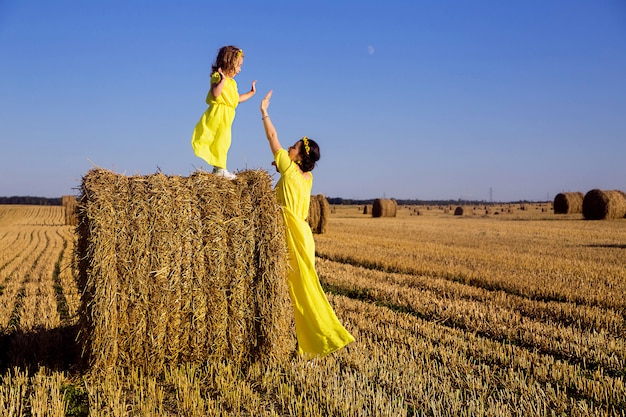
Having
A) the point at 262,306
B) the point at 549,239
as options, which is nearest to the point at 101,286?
the point at 262,306

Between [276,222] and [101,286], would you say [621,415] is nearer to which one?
[276,222]

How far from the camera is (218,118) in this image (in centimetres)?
632

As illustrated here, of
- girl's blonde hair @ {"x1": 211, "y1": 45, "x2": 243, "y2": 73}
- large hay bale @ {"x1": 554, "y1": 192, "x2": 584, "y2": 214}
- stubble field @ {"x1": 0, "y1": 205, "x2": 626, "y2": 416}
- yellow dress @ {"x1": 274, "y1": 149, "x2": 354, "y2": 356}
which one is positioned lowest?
stubble field @ {"x1": 0, "y1": 205, "x2": 626, "y2": 416}

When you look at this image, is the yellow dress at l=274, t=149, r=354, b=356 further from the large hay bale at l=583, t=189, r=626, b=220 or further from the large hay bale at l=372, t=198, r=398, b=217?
the large hay bale at l=372, t=198, r=398, b=217

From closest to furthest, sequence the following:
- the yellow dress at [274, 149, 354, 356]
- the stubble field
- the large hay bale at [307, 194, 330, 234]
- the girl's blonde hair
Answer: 1. the stubble field
2. the yellow dress at [274, 149, 354, 356]
3. the girl's blonde hair
4. the large hay bale at [307, 194, 330, 234]

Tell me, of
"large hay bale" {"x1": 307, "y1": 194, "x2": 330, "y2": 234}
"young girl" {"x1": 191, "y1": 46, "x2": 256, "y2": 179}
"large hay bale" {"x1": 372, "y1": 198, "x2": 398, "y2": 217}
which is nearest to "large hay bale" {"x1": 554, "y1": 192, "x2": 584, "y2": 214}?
"large hay bale" {"x1": 372, "y1": 198, "x2": 398, "y2": 217}

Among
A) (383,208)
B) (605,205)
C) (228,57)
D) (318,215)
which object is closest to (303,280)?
(228,57)

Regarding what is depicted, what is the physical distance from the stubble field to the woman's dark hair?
7.00 ft

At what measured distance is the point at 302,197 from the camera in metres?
6.07

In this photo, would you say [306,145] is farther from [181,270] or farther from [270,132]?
[181,270]

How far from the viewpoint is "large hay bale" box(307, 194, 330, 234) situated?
77.8ft

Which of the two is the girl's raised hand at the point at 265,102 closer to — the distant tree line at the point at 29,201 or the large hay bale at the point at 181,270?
the large hay bale at the point at 181,270

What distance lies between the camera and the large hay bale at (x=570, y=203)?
39031 millimetres

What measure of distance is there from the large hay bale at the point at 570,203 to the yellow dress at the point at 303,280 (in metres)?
37.7
